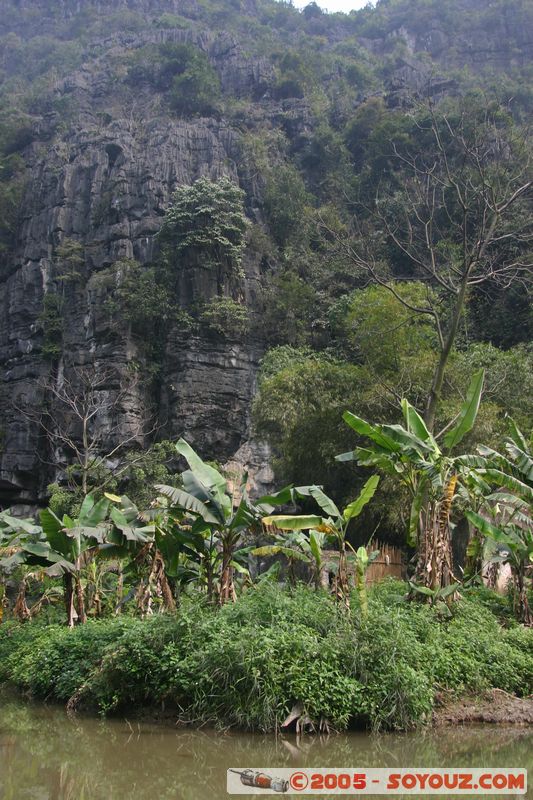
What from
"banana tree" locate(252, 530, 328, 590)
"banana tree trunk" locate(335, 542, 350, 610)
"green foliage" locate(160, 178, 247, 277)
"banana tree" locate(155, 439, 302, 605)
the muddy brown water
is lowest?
the muddy brown water

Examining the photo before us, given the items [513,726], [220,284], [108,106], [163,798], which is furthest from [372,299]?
[108,106]

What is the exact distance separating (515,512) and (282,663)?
4.94 metres

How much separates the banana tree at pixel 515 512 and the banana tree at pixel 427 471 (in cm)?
49

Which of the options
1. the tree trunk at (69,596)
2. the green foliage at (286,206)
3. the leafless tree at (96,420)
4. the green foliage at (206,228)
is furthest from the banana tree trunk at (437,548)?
the green foliage at (286,206)

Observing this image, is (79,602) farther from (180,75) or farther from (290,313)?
(180,75)

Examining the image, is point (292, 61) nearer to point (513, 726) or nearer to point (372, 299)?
point (372, 299)

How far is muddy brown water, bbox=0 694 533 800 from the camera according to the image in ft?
18.4

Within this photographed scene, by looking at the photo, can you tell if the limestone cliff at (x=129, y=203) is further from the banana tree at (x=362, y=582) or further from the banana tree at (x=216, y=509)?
the banana tree at (x=362, y=582)

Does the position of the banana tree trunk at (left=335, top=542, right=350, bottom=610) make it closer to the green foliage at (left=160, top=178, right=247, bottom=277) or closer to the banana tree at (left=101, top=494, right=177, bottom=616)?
the banana tree at (left=101, top=494, right=177, bottom=616)

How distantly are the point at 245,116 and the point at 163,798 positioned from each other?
36.1m

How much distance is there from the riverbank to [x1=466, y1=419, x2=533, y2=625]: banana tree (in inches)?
46.1

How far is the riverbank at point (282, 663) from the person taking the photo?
7203mm

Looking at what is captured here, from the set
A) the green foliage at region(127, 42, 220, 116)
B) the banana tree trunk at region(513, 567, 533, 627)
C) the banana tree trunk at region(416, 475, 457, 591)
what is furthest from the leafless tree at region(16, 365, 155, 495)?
the green foliage at region(127, 42, 220, 116)

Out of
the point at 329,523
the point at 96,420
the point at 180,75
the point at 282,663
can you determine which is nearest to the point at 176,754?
the point at 282,663
